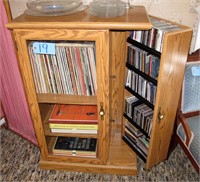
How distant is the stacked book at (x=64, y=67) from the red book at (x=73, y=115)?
0.21 meters

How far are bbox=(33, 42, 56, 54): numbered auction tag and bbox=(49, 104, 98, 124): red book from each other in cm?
52

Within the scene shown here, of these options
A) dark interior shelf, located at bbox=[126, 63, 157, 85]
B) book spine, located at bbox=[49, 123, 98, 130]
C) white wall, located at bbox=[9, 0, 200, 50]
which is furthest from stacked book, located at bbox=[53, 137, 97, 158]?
white wall, located at bbox=[9, 0, 200, 50]

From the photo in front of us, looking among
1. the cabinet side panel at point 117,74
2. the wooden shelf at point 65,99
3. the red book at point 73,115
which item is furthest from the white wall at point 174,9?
the red book at point 73,115

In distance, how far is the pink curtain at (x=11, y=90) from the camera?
145cm

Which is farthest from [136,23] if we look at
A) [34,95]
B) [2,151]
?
[2,151]

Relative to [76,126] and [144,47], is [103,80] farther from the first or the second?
[76,126]

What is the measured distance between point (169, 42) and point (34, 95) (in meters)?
0.86

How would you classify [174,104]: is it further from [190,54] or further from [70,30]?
[70,30]

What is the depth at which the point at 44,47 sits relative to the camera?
1194 mm

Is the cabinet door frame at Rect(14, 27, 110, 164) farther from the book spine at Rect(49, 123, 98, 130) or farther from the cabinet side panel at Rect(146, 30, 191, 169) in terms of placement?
the cabinet side panel at Rect(146, 30, 191, 169)

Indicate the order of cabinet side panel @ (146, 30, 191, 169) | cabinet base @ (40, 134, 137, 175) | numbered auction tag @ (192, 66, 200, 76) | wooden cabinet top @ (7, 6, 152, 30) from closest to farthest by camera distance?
wooden cabinet top @ (7, 6, 152, 30) → cabinet side panel @ (146, 30, 191, 169) → numbered auction tag @ (192, 66, 200, 76) → cabinet base @ (40, 134, 137, 175)

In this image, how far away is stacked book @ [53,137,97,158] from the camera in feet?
5.25

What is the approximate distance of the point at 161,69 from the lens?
117 cm

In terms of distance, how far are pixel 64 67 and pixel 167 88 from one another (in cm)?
64
